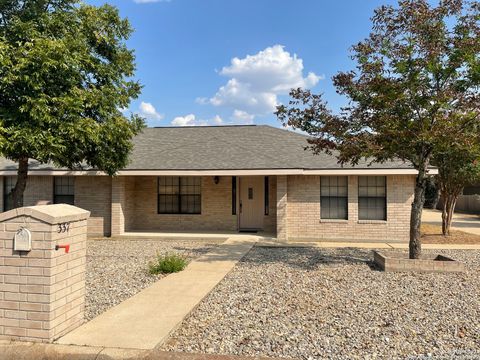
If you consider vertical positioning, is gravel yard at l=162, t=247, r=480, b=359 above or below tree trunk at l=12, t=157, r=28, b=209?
below

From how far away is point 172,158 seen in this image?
15156 mm

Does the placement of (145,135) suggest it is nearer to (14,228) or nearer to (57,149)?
(57,149)

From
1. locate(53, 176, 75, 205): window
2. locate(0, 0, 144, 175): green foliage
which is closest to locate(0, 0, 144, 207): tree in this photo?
locate(0, 0, 144, 175): green foliage

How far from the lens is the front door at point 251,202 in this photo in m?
15.4

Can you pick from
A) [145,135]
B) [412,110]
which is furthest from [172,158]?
[412,110]

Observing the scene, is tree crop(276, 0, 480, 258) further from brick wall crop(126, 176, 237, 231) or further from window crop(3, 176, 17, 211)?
window crop(3, 176, 17, 211)

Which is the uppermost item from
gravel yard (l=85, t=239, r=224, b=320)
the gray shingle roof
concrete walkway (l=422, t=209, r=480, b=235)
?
the gray shingle roof

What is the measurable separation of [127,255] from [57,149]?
138 inches

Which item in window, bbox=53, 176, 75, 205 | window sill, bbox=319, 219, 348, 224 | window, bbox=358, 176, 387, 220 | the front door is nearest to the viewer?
window, bbox=358, 176, 387, 220

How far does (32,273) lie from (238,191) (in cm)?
1103

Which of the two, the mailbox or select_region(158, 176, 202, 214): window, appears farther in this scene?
select_region(158, 176, 202, 214): window

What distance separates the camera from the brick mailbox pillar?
461 cm

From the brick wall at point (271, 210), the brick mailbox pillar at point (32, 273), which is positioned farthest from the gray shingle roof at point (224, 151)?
the brick mailbox pillar at point (32, 273)

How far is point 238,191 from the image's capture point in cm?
1536
